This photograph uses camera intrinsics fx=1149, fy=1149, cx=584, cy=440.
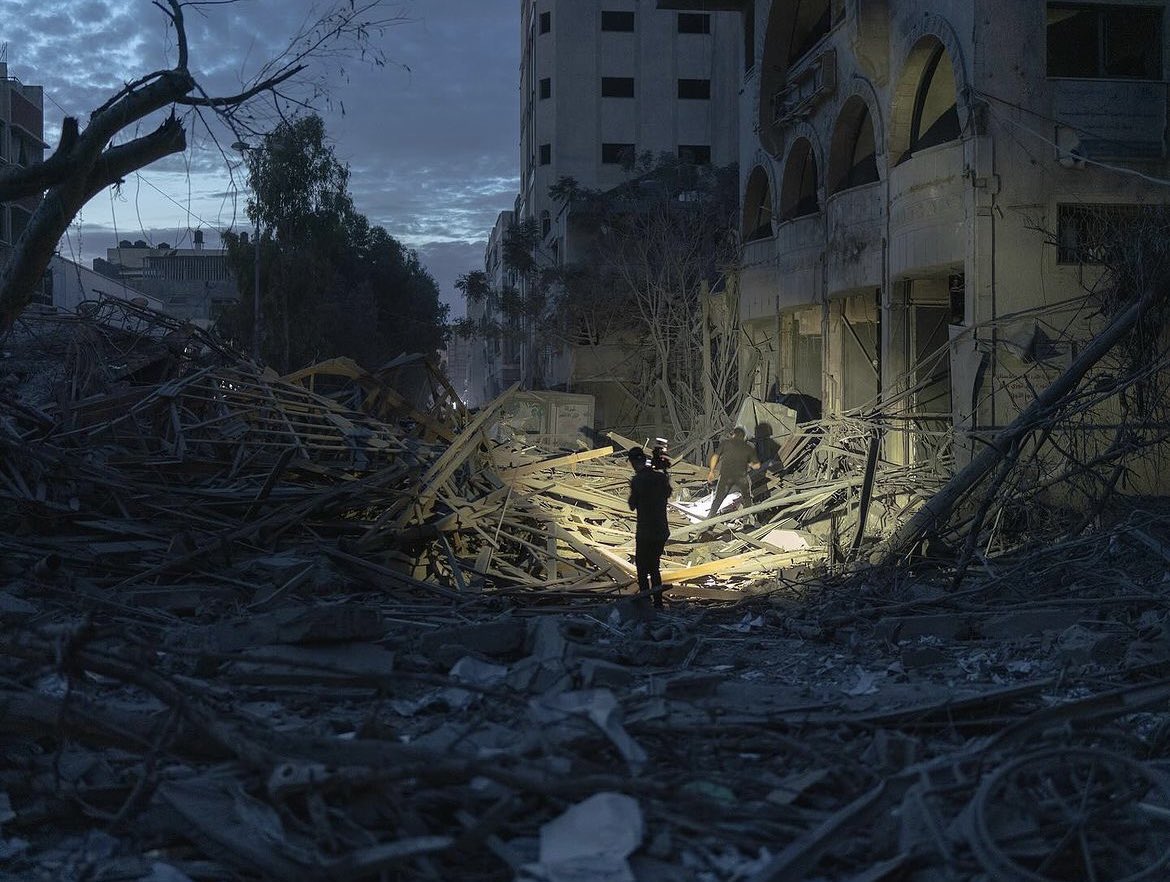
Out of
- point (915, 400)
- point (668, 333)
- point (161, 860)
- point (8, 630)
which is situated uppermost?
point (668, 333)

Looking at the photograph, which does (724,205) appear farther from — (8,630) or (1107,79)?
(8,630)

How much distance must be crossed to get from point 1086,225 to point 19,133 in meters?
43.7

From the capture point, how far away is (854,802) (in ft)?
14.3

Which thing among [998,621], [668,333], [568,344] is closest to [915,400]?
[998,621]

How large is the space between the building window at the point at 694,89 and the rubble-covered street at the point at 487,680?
143 feet

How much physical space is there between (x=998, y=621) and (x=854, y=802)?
4.95m

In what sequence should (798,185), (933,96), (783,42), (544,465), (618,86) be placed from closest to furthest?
(544,465)
(933,96)
(783,42)
(798,185)
(618,86)

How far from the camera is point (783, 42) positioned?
27000 millimetres

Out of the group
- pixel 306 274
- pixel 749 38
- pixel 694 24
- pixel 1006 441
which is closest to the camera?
pixel 1006 441

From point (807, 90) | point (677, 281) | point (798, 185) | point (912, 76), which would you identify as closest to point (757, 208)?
point (798, 185)

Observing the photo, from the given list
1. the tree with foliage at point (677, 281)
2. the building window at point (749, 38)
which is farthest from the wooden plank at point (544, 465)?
the building window at point (749, 38)

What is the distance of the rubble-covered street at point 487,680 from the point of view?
4168mm

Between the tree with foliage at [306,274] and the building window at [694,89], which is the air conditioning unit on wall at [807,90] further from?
the building window at [694,89]

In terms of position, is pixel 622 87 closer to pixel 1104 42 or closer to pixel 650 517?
pixel 1104 42
